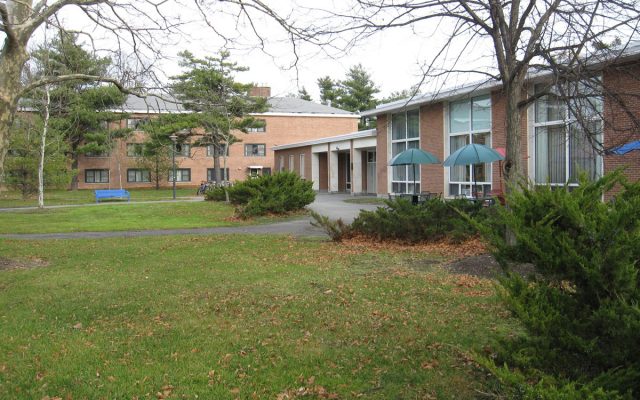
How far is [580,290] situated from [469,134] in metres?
20.7

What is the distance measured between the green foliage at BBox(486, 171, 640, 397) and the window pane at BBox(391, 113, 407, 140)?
986 inches

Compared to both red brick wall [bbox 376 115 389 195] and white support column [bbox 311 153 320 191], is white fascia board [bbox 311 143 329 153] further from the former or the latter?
red brick wall [bbox 376 115 389 195]

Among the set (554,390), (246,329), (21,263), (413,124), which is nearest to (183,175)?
(413,124)

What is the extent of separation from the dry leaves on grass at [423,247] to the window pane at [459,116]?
12.6 m

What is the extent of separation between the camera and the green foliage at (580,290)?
293 cm

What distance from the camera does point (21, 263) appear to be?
35.3 feet

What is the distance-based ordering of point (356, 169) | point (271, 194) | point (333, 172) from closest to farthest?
1. point (271, 194)
2. point (356, 169)
3. point (333, 172)

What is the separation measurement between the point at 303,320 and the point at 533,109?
16515mm

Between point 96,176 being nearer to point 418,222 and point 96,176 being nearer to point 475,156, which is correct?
point 475,156

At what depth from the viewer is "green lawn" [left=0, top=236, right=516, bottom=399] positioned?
4.38m

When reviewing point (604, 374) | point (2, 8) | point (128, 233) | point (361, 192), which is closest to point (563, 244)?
point (604, 374)

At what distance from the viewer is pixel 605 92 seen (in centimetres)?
748

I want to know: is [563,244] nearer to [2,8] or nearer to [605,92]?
[605,92]

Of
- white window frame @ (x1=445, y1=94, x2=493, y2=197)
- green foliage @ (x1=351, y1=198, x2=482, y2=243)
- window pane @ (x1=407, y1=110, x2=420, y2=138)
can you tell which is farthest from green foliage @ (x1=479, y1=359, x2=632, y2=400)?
window pane @ (x1=407, y1=110, x2=420, y2=138)
